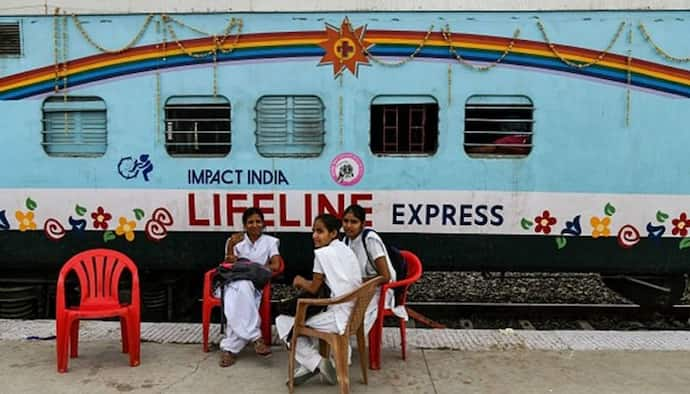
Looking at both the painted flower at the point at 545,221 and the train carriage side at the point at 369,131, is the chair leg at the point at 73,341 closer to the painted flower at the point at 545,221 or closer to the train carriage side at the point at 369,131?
the train carriage side at the point at 369,131

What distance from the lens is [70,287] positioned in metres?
5.88

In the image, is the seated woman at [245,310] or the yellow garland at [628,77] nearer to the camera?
the seated woman at [245,310]

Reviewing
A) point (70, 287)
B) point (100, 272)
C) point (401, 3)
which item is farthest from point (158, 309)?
point (401, 3)

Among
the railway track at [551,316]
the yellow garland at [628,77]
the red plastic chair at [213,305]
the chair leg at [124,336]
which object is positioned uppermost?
the yellow garland at [628,77]

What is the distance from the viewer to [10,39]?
5.31 metres

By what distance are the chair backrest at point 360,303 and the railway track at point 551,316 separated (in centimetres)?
234

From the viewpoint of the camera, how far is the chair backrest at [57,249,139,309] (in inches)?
170

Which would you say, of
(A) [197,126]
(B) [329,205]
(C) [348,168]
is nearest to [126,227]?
(A) [197,126]

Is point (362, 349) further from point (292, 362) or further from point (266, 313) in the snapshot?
point (266, 313)

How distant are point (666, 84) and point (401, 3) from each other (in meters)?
2.25

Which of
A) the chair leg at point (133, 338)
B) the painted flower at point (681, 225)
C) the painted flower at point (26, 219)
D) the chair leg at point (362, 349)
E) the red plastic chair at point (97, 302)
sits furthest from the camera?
the painted flower at point (26, 219)

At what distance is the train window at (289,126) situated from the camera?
5.21 metres

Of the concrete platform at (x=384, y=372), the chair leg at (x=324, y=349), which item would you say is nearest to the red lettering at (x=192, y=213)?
the concrete platform at (x=384, y=372)

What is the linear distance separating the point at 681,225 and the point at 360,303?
3110mm
